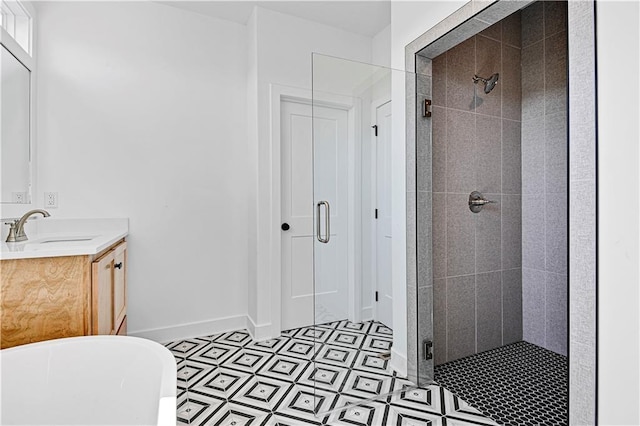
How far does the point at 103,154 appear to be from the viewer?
2.63 m

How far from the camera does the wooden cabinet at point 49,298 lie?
5.04ft

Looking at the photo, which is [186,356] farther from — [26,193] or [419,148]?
[419,148]

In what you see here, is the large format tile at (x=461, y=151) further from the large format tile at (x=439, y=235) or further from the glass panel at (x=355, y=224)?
the glass panel at (x=355, y=224)

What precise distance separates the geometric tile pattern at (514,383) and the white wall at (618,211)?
2.07 feet

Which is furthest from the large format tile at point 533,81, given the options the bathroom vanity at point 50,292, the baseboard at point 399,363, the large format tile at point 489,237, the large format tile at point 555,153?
the bathroom vanity at point 50,292

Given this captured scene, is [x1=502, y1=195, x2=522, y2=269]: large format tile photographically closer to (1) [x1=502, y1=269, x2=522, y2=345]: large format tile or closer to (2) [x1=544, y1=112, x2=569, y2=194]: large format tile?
(1) [x1=502, y1=269, x2=522, y2=345]: large format tile

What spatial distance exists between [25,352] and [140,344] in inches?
15.8

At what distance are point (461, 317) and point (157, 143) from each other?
260 centimetres

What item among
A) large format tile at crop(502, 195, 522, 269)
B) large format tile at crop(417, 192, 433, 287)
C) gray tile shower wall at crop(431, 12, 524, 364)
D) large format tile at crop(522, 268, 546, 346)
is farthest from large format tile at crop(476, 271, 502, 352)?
large format tile at crop(417, 192, 433, 287)

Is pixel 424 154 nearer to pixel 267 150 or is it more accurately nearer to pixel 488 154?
pixel 488 154

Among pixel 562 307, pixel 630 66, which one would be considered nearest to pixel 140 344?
pixel 630 66

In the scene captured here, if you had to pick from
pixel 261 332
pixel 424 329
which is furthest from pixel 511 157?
pixel 261 332

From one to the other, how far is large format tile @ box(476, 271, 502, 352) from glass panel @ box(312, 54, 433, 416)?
595 millimetres

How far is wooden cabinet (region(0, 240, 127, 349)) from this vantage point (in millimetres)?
1537
